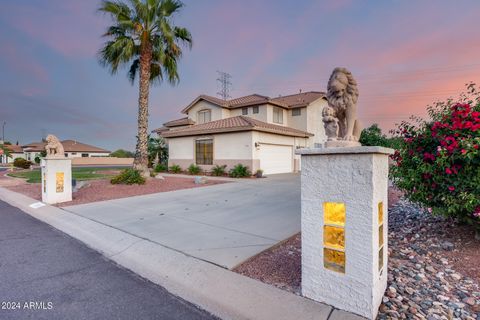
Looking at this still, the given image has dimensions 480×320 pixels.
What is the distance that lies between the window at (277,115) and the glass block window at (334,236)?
2021 cm

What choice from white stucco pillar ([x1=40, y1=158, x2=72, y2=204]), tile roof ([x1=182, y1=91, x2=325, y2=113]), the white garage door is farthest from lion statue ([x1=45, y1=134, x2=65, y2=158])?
tile roof ([x1=182, y1=91, x2=325, y2=113])

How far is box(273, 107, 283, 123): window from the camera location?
71.6 feet

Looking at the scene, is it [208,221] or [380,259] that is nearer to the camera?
[380,259]

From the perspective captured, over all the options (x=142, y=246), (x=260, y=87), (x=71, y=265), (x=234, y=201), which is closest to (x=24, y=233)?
(x=71, y=265)

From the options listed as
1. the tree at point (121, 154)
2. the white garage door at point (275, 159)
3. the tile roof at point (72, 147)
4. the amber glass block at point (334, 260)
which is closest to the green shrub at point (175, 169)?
the white garage door at point (275, 159)

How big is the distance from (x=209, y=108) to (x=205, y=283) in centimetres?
2209

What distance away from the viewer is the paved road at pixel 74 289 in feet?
7.41

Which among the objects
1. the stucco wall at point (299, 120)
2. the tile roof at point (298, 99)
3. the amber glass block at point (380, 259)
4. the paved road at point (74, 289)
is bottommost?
the paved road at point (74, 289)

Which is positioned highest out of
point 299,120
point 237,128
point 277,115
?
point 277,115

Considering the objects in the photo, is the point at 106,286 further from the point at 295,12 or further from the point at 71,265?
the point at 295,12

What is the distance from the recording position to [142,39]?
12.3 m

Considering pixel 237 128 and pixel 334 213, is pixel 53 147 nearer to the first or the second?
pixel 334 213

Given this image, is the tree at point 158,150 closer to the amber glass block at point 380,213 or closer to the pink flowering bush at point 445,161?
the pink flowering bush at point 445,161

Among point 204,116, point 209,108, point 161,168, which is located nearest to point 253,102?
point 209,108
